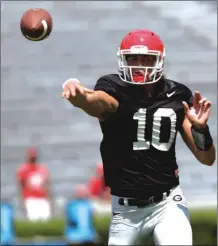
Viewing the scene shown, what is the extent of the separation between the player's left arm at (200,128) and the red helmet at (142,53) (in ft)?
0.84

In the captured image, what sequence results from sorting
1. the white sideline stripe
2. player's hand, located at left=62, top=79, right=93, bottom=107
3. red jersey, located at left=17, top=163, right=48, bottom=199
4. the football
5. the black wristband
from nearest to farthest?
player's hand, located at left=62, top=79, right=93, bottom=107
the black wristband
the football
red jersey, located at left=17, top=163, right=48, bottom=199
the white sideline stripe

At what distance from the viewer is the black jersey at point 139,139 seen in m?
5.13

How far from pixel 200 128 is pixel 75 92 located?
783mm

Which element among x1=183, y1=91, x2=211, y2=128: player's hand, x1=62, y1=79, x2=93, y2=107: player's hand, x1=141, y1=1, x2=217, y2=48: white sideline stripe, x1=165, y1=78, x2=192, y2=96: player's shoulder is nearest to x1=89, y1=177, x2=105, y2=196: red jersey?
x1=141, y1=1, x2=217, y2=48: white sideline stripe

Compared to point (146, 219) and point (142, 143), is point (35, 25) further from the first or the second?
point (146, 219)

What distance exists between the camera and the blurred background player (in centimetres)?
1210

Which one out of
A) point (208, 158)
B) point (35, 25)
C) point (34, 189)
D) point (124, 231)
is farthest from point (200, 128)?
point (34, 189)

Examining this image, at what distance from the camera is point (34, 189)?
12164mm

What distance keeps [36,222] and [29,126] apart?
186 inches

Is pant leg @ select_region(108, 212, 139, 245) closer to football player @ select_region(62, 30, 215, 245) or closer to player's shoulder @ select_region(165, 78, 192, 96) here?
football player @ select_region(62, 30, 215, 245)

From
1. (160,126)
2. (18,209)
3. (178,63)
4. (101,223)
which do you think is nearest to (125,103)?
(160,126)

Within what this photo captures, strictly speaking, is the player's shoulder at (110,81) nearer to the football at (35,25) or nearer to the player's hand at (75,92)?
the player's hand at (75,92)

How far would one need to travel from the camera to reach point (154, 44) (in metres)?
5.20

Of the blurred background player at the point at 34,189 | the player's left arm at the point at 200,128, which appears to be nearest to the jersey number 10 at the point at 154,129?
the player's left arm at the point at 200,128
